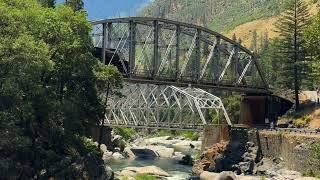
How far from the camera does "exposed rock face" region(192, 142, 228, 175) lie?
79562 millimetres

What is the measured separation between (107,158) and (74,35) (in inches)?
1878

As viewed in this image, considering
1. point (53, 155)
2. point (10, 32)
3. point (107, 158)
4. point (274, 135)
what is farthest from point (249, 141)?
point (10, 32)

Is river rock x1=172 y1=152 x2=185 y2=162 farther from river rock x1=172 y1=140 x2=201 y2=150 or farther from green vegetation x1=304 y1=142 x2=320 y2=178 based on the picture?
green vegetation x1=304 y1=142 x2=320 y2=178

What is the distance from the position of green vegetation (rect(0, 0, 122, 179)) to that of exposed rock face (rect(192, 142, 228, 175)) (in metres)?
25.1

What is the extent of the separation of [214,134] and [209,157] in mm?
4519

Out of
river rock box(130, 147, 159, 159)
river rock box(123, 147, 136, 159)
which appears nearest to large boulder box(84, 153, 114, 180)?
A: river rock box(123, 147, 136, 159)

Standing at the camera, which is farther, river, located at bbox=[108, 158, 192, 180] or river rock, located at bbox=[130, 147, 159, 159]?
river rock, located at bbox=[130, 147, 159, 159]

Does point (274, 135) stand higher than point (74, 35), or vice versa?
point (74, 35)

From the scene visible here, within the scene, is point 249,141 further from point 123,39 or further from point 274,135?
point 123,39

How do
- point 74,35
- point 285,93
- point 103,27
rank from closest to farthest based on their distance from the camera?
point 74,35 < point 103,27 < point 285,93

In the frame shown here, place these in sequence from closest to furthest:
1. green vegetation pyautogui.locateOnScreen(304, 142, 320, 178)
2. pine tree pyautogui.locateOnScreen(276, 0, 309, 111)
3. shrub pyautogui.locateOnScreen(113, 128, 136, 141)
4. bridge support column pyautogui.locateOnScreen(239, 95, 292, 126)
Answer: green vegetation pyautogui.locateOnScreen(304, 142, 320, 178)
pine tree pyautogui.locateOnScreen(276, 0, 309, 111)
bridge support column pyautogui.locateOnScreen(239, 95, 292, 126)
shrub pyautogui.locateOnScreen(113, 128, 136, 141)

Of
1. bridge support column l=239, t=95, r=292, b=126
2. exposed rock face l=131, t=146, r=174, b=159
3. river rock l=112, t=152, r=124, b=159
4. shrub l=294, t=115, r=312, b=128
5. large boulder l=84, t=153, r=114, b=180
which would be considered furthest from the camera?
exposed rock face l=131, t=146, r=174, b=159

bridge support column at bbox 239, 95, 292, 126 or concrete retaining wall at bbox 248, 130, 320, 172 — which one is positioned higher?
bridge support column at bbox 239, 95, 292, 126

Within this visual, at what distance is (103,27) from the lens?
75812 millimetres
